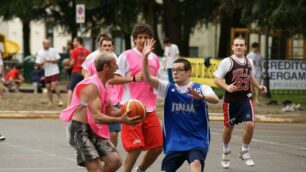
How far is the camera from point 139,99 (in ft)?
36.2

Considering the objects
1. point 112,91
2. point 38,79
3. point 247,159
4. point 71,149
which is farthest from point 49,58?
point 112,91

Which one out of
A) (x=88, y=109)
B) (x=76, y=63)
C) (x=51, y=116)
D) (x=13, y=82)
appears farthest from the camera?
(x=13, y=82)

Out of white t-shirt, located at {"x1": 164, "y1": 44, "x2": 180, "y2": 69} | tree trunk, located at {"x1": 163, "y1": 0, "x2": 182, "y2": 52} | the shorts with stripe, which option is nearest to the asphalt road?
the shorts with stripe

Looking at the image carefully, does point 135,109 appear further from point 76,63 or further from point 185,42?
point 185,42

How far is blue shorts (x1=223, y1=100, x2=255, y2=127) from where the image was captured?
43.8 ft

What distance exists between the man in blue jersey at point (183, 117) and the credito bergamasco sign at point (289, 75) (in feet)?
61.7

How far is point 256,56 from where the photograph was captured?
2706 cm

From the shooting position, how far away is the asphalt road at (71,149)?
13047mm

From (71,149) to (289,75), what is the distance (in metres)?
14.5

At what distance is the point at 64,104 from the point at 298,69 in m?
7.98

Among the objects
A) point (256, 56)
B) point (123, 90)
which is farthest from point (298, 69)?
point (123, 90)

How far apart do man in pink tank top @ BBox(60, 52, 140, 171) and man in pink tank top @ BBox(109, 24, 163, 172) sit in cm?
130

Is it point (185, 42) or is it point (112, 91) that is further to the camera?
point (185, 42)

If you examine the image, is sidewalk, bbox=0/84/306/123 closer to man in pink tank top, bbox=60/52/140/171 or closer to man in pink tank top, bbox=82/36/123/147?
man in pink tank top, bbox=82/36/123/147
